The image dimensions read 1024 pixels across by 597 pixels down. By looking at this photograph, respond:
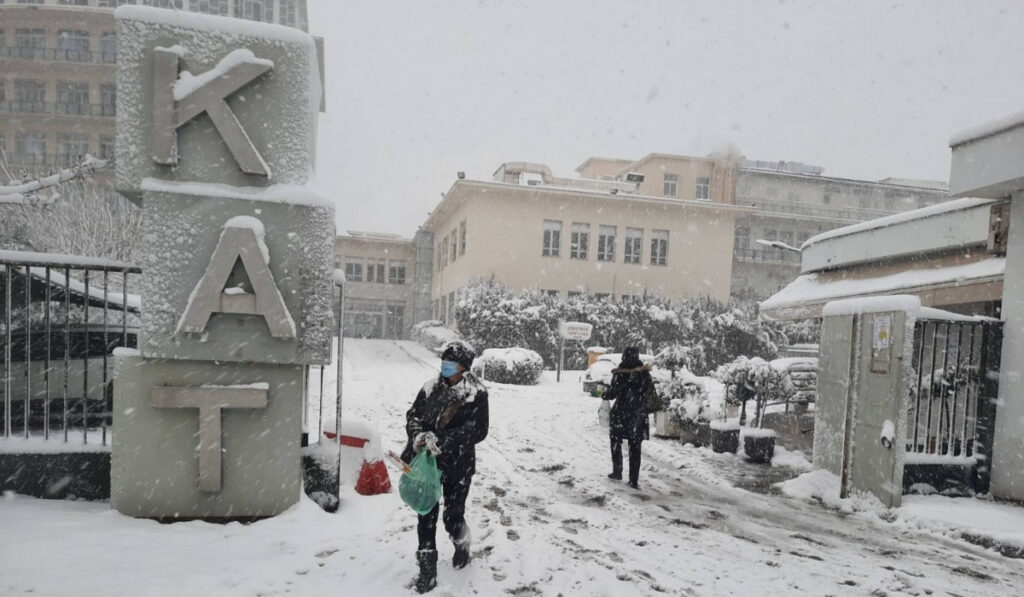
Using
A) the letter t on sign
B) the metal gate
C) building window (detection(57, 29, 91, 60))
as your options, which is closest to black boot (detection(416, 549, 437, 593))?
the letter t on sign

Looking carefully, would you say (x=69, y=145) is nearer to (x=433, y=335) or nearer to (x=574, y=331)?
(x=433, y=335)

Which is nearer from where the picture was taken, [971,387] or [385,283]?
[971,387]

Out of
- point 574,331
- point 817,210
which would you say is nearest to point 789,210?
point 817,210

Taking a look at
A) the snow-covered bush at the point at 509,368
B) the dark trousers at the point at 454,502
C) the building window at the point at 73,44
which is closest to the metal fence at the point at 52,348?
the dark trousers at the point at 454,502

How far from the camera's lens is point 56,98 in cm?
3456

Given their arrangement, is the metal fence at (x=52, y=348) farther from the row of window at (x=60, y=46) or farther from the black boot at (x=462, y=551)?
the row of window at (x=60, y=46)

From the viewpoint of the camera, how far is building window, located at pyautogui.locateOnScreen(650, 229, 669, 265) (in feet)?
97.9

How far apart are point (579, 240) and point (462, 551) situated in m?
25.4

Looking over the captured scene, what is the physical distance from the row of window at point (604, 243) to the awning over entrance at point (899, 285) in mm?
15352

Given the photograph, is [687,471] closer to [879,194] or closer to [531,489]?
[531,489]

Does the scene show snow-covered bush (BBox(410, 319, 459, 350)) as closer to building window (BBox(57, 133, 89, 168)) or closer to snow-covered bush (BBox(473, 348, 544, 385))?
snow-covered bush (BBox(473, 348, 544, 385))

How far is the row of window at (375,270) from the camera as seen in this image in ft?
140

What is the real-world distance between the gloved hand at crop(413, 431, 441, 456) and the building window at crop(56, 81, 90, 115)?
41572 millimetres

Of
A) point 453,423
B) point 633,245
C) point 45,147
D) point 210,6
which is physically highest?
point 210,6
